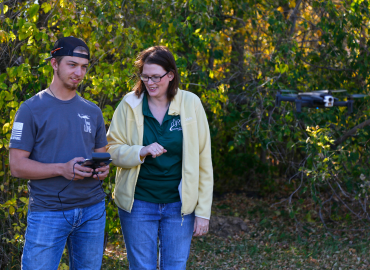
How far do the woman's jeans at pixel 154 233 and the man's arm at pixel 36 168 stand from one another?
0.50 m

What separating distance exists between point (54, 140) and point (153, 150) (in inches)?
20.9

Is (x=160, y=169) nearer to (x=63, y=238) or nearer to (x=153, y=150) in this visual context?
(x=153, y=150)

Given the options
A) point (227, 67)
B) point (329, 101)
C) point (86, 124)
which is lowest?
point (86, 124)

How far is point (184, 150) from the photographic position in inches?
97.9

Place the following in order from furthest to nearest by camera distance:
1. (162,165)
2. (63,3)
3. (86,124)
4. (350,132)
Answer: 1. (350,132)
2. (63,3)
3. (162,165)
4. (86,124)

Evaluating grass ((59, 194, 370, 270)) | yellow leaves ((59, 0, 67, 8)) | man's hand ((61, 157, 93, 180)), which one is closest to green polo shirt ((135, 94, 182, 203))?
man's hand ((61, 157, 93, 180))

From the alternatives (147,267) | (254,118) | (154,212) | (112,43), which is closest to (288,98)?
(154,212)

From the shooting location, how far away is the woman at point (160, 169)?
249 cm

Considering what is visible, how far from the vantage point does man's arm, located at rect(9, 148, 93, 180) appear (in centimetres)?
214

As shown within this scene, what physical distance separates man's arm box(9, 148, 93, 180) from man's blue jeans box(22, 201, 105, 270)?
21 centimetres

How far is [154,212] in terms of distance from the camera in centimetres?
250

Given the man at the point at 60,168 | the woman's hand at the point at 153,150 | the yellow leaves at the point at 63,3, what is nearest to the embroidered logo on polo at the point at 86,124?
the man at the point at 60,168

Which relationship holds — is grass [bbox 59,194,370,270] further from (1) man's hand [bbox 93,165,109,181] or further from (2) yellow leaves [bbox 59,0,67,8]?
(2) yellow leaves [bbox 59,0,67,8]

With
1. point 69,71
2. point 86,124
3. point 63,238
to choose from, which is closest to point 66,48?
point 69,71
